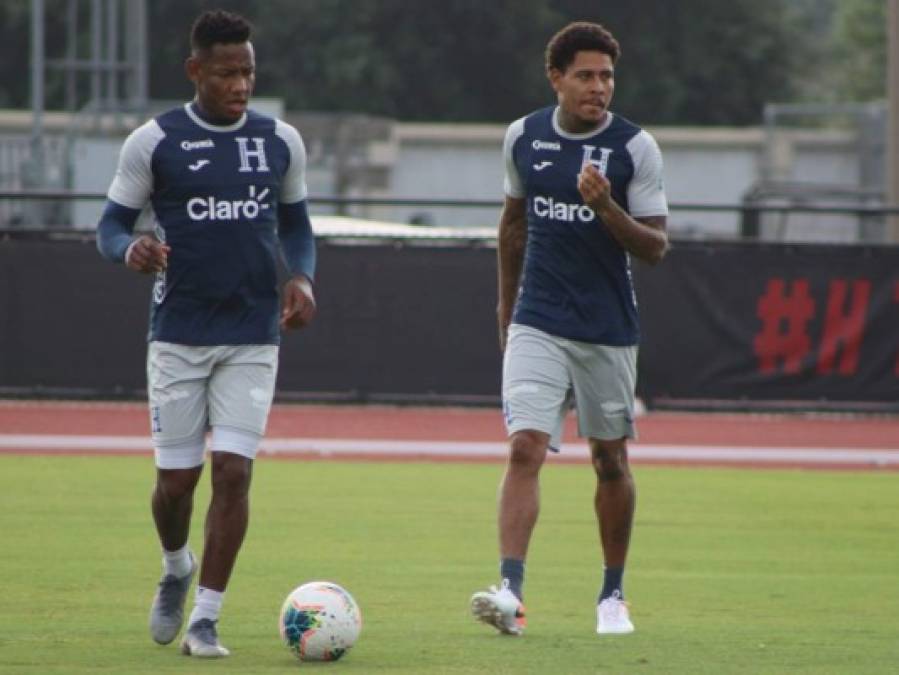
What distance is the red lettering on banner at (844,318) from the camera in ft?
63.7

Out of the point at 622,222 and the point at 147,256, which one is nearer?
the point at 147,256

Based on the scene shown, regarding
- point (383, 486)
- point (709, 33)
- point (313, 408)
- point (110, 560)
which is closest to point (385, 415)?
point (313, 408)

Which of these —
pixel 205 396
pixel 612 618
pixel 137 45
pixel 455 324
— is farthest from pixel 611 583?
pixel 137 45

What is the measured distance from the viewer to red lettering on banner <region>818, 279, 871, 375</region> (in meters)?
19.4

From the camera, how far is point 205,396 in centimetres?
745

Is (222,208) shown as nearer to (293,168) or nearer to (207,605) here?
(293,168)

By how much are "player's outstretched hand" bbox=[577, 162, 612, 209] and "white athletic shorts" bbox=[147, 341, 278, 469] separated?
1.28 metres

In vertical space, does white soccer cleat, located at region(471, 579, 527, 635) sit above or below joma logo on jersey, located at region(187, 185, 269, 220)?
below

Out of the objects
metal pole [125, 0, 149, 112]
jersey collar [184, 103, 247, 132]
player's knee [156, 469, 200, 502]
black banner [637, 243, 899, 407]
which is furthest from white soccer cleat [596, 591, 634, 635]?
metal pole [125, 0, 149, 112]

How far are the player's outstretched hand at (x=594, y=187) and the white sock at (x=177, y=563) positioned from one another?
1.96 metres

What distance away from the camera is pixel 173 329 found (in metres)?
7.38

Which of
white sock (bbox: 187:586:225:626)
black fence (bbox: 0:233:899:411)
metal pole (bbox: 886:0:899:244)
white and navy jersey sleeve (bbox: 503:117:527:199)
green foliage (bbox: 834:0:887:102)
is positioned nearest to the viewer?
white sock (bbox: 187:586:225:626)

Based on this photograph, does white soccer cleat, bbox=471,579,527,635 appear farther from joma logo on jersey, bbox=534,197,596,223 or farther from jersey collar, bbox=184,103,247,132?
jersey collar, bbox=184,103,247,132

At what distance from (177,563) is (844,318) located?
42.0 feet
